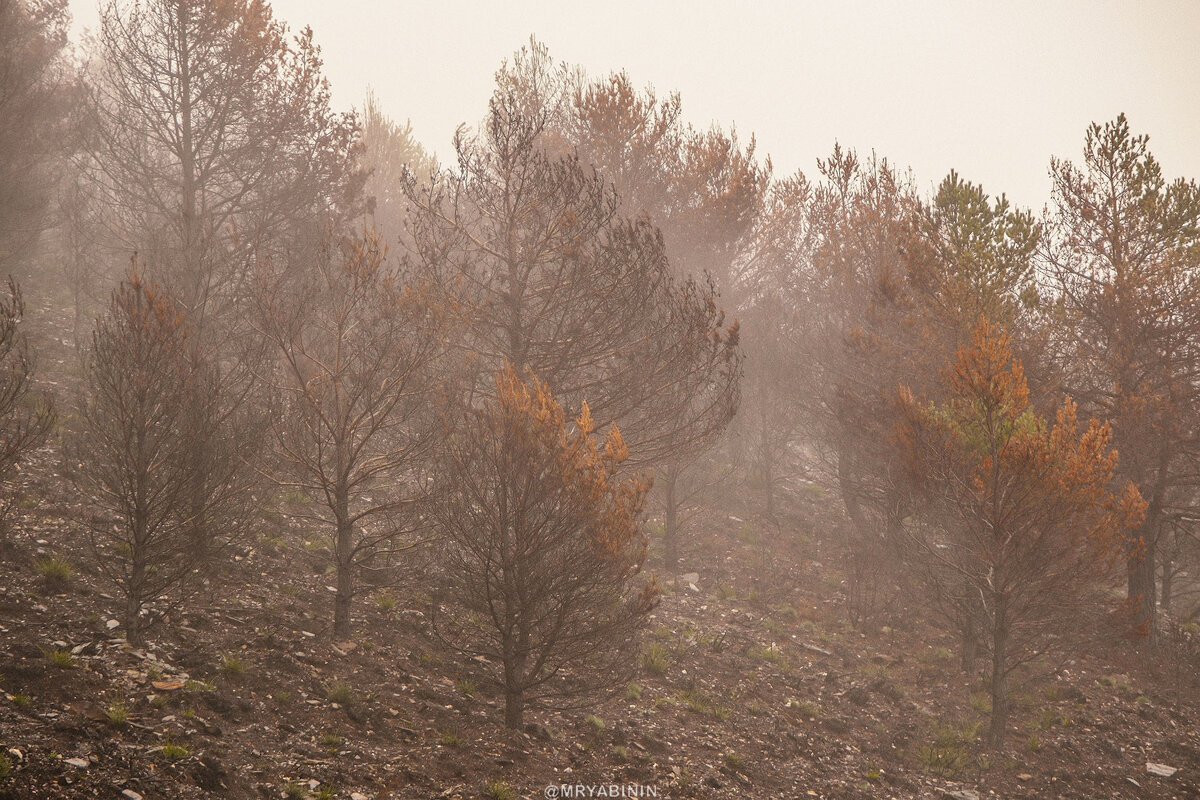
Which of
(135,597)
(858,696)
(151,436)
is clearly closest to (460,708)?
(135,597)

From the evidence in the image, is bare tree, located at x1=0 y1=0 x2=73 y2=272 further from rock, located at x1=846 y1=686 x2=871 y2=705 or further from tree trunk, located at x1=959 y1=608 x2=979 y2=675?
tree trunk, located at x1=959 y1=608 x2=979 y2=675

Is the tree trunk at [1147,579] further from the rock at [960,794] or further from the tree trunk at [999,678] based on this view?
the rock at [960,794]

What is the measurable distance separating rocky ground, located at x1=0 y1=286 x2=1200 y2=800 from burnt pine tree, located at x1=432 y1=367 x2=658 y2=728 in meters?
1.57

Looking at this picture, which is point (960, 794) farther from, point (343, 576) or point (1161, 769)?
point (343, 576)

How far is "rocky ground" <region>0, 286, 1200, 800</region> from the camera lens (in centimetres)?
675

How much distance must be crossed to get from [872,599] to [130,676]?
14.5m

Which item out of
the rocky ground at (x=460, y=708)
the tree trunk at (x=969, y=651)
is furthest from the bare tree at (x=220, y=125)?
the tree trunk at (x=969, y=651)

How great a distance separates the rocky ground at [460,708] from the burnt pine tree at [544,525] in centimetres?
157

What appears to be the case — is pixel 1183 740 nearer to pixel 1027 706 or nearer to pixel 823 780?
pixel 1027 706

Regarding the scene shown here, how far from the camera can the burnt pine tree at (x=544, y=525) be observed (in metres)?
7.91

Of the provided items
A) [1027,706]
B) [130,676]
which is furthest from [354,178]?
[1027,706]

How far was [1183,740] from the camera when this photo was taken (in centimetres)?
1190

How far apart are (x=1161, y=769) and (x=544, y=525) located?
1051 centimetres

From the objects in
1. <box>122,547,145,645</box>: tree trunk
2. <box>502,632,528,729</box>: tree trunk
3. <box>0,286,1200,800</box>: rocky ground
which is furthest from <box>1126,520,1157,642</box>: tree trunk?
<box>122,547,145,645</box>: tree trunk
